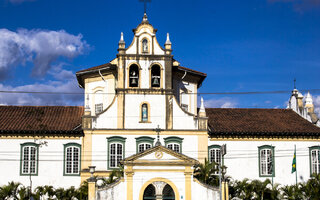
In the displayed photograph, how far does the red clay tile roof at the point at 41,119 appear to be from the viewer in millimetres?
38375

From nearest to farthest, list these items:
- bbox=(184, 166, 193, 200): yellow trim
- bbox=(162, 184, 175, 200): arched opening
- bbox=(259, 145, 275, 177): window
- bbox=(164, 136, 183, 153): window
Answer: bbox=(184, 166, 193, 200): yellow trim → bbox=(162, 184, 175, 200): arched opening → bbox=(164, 136, 183, 153): window → bbox=(259, 145, 275, 177): window

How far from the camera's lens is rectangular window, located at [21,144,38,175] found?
125 ft

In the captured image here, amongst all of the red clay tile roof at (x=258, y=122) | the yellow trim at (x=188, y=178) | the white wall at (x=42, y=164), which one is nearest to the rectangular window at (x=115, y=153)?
the white wall at (x=42, y=164)

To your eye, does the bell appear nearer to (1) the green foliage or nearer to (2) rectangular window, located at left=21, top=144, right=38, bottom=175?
(1) the green foliage

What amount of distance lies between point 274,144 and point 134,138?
11528 millimetres

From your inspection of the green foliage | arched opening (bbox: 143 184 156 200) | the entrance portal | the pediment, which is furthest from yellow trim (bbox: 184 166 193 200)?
the green foliage

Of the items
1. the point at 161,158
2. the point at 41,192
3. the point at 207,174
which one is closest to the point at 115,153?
the point at 161,158

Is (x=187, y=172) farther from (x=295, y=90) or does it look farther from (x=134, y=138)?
(x=295, y=90)

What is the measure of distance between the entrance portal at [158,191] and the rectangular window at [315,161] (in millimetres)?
13223

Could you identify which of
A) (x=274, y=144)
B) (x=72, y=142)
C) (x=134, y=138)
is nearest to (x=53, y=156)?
(x=72, y=142)

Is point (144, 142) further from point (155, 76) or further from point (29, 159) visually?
point (29, 159)

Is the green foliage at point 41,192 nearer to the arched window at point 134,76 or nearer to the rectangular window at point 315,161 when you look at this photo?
the arched window at point 134,76

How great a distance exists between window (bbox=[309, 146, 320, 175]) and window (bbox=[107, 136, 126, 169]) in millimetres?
15473

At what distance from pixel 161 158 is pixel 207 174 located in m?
3.99
